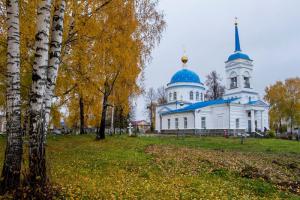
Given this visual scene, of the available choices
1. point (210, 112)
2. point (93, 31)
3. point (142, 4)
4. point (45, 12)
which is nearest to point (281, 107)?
point (210, 112)

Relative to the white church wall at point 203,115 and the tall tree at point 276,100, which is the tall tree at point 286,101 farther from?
the white church wall at point 203,115

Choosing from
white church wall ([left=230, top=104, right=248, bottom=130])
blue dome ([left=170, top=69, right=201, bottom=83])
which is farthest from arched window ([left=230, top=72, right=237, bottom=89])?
blue dome ([left=170, top=69, right=201, bottom=83])

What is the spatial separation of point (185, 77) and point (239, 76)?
32.4 ft

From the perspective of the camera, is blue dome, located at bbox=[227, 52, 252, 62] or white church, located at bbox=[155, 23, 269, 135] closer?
white church, located at bbox=[155, 23, 269, 135]

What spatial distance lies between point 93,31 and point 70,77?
13.6 ft

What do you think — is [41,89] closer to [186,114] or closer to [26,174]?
[26,174]

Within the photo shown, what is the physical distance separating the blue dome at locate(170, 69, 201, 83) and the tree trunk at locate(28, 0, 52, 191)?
148 feet

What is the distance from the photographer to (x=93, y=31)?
436 inches

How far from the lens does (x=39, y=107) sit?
16.6 feet

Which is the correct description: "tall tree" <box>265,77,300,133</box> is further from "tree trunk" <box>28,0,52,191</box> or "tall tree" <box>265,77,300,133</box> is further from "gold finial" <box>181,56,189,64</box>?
"tree trunk" <box>28,0,52,191</box>

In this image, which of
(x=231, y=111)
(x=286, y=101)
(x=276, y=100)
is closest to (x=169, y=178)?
(x=231, y=111)

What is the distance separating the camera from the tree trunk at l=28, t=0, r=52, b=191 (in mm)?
4921

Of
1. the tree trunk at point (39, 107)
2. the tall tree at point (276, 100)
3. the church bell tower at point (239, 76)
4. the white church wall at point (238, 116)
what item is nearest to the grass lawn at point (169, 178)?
the tree trunk at point (39, 107)

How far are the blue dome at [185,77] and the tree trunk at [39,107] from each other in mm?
45218
